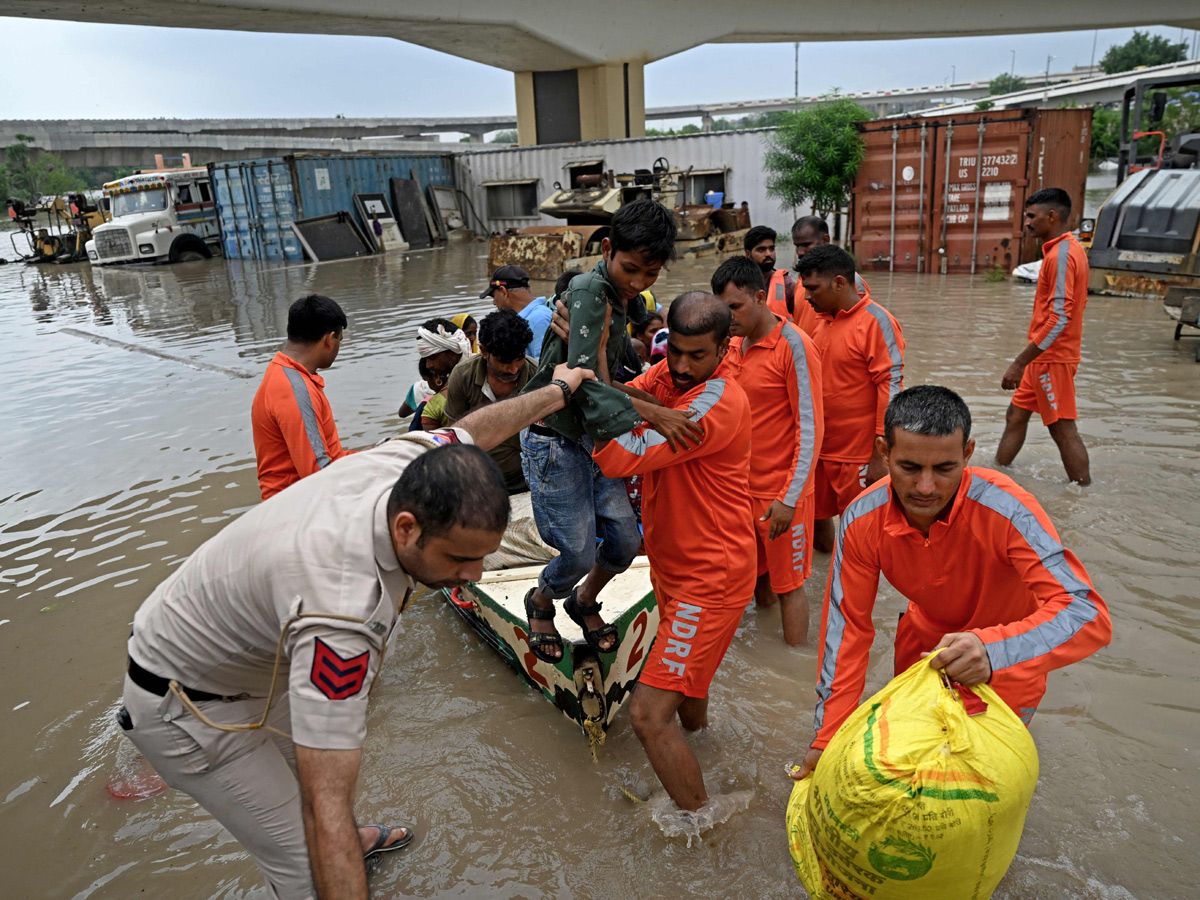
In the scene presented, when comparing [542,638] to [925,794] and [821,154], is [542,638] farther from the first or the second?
[821,154]

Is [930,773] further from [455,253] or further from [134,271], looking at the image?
[134,271]

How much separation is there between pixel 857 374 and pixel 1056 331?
1816mm

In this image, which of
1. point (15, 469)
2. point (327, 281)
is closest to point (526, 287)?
point (15, 469)

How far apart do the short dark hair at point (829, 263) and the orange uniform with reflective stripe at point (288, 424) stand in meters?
2.54

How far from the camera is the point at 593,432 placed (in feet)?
8.68

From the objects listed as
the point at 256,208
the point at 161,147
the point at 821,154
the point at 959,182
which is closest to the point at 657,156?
the point at 821,154

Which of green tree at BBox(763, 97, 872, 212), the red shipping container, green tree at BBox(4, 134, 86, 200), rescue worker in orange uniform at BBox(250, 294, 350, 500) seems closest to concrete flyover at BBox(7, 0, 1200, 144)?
green tree at BBox(763, 97, 872, 212)

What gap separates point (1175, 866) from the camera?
2.69 metres

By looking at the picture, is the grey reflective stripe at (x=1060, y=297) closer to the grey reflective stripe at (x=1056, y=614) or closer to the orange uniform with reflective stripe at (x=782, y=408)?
the orange uniform with reflective stripe at (x=782, y=408)

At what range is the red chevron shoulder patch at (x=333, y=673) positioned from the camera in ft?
5.43

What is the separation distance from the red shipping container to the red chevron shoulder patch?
51.3 ft

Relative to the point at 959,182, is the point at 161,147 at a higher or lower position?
higher

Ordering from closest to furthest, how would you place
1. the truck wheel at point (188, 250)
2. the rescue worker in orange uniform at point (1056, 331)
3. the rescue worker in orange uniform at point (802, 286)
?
1. the rescue worker in orange uniform at point (802, 286)
2. the rescue worker in orange uniform at point (1056, 331)
3. the truck wheel at point (188, 250)

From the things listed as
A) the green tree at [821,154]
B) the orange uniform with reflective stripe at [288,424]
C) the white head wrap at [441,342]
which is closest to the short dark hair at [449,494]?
Result: the orange uniform with reflective stripe at [288,424]
